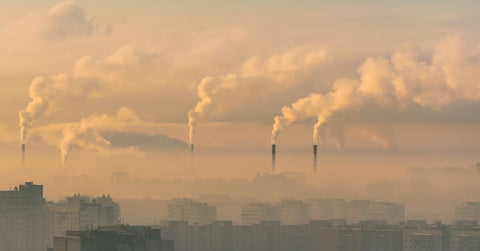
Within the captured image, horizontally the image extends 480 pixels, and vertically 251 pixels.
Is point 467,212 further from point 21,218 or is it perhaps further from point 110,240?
point 110,240

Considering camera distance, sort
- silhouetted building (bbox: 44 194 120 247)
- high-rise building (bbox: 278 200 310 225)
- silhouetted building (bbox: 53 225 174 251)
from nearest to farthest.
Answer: silhouetted building (bbox: 53 225 174 251) < silhouetted building (bbox: 44 194 120 247) < high-rise building (bbox: 278 200 310 225)

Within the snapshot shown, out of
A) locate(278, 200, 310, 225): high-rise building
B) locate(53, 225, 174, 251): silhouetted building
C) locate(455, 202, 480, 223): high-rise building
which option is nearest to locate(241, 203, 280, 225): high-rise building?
locate(278, 200, 310, 225): high-rise building

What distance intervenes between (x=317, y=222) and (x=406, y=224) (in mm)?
12875

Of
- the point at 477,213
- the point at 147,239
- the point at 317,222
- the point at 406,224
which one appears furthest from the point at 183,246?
the point at 147,239

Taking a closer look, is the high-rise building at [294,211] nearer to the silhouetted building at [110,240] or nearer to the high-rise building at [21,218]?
the high-rise building at [21,218]

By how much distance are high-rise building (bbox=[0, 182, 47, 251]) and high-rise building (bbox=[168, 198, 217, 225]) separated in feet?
64.3

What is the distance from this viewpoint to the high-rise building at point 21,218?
161 m

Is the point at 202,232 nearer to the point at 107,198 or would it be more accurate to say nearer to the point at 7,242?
the point at 107,198

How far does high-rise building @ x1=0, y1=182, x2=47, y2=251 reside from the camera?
161 meters

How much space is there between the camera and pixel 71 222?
160 metres

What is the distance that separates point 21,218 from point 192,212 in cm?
2503

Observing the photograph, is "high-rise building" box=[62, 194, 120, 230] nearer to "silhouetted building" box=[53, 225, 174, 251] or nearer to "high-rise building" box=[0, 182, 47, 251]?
"high-rise building" box=[0, 182, 47, 251]

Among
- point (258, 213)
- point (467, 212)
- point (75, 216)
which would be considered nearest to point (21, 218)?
point (75, 216)

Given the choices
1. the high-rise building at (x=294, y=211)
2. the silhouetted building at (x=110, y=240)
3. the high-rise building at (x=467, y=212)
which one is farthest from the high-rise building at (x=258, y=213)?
the silhouetted building at (x=110, y=240)
